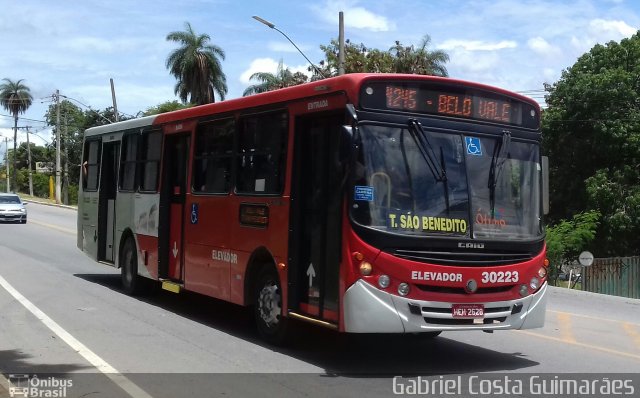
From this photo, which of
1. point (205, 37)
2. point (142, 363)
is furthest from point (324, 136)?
point (205, 37)

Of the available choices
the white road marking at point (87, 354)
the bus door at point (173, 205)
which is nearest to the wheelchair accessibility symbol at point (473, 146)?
the white road marking at point (87, 354)

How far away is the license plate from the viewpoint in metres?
7.72

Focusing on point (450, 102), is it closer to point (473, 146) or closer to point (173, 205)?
point (473, 146)

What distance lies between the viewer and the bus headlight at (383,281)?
7.47 metres

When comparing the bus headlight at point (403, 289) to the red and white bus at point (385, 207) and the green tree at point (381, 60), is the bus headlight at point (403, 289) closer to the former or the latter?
the red and white bus at point (385, 207)

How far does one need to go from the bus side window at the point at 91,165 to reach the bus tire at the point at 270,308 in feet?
23.3

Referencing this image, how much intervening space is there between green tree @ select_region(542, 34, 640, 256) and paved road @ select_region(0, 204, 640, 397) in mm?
18720

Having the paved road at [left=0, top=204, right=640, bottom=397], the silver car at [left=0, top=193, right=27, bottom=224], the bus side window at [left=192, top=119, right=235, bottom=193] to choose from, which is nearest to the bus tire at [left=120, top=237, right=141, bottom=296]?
the paved road at [left=0, top=204, right=640, bottom=397]

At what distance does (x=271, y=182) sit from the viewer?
357 inches

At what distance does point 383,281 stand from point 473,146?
1799 mm

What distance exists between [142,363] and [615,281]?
61.2 feet

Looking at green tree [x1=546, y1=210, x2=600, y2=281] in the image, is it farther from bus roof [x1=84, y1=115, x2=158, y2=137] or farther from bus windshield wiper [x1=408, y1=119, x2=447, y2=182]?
bus windshield wiper [x1=408, y1=119, x2=447, y2=182]

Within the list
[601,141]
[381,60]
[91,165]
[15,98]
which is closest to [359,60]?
[381,60]

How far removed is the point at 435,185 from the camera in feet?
25.4
